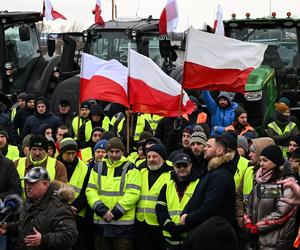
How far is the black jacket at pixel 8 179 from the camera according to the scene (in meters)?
8.44

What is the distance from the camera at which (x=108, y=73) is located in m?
11.9

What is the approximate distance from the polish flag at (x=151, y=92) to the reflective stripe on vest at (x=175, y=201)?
2.54 m

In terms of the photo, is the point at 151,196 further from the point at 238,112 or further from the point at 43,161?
the point at 238,112

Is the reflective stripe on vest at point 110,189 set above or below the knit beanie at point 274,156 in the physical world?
below

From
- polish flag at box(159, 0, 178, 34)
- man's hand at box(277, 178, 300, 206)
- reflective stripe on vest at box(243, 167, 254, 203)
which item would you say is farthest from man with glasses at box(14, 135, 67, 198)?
polish flag at box(159, 0, 178, 34)

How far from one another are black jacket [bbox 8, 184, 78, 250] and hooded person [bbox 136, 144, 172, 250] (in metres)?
2.34

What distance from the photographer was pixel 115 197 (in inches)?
365

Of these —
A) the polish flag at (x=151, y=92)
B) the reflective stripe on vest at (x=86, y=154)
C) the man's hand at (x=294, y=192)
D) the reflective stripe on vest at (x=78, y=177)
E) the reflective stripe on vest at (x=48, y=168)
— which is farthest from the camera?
the reflective stripe on vest at (x=86, y=154)

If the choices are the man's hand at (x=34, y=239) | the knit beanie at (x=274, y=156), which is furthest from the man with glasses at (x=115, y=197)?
the man's hand at (x=34, y=239)

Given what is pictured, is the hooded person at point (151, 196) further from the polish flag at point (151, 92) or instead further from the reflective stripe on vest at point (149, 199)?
the polish flag at point (151, 92)

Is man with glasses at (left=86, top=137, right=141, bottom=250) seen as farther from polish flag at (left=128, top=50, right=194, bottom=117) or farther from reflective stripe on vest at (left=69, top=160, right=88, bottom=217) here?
polish flag at (left=128, top=50, right=194, bottom=117)

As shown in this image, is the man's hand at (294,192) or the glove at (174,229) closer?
the man's hand at (294,192)

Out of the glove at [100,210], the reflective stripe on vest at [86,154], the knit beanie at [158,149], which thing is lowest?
the glove at [100,210]

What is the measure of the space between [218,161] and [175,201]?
1019mm
